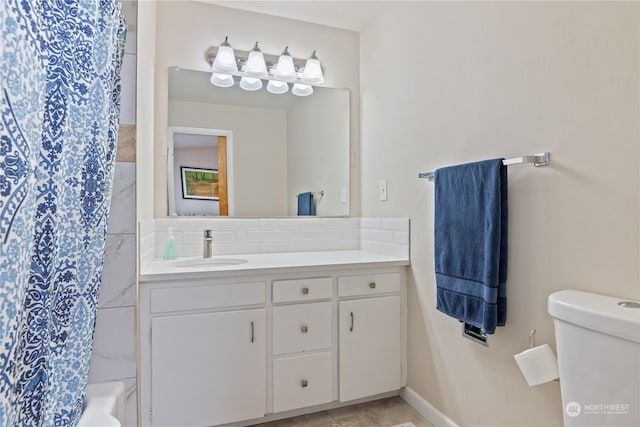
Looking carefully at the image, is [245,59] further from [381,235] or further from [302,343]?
[302,343]

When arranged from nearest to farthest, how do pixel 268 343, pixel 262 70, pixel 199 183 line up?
pixel 268 343 → pixel 199 183 → pixel 262 70

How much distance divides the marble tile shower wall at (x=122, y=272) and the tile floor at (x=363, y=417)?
2.92ft

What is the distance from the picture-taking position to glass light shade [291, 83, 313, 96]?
7.70 feet

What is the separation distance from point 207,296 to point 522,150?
141cm

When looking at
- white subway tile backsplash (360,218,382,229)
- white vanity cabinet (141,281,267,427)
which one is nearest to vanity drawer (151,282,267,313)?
white vanity cabinet (141,281,267,427)

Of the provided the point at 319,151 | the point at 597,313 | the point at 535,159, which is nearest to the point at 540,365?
the point at 597,313

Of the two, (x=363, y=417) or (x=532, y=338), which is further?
(x=363, y=417)

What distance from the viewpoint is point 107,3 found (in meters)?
0.85

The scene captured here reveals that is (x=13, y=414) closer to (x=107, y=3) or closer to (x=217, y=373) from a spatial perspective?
(x=107, y=3)

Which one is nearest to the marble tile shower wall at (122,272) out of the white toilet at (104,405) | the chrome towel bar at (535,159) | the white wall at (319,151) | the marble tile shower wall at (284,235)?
the white toilet at (104,405)

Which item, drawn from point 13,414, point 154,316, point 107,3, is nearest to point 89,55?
point 107,3

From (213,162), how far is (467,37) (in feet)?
4.99

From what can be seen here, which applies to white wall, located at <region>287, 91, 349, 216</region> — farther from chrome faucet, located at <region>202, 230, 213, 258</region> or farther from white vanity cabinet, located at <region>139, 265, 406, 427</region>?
white vanity cabinet, located at <region>139, 265, 406, 427</region>

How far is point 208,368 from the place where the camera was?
159 centimetres
